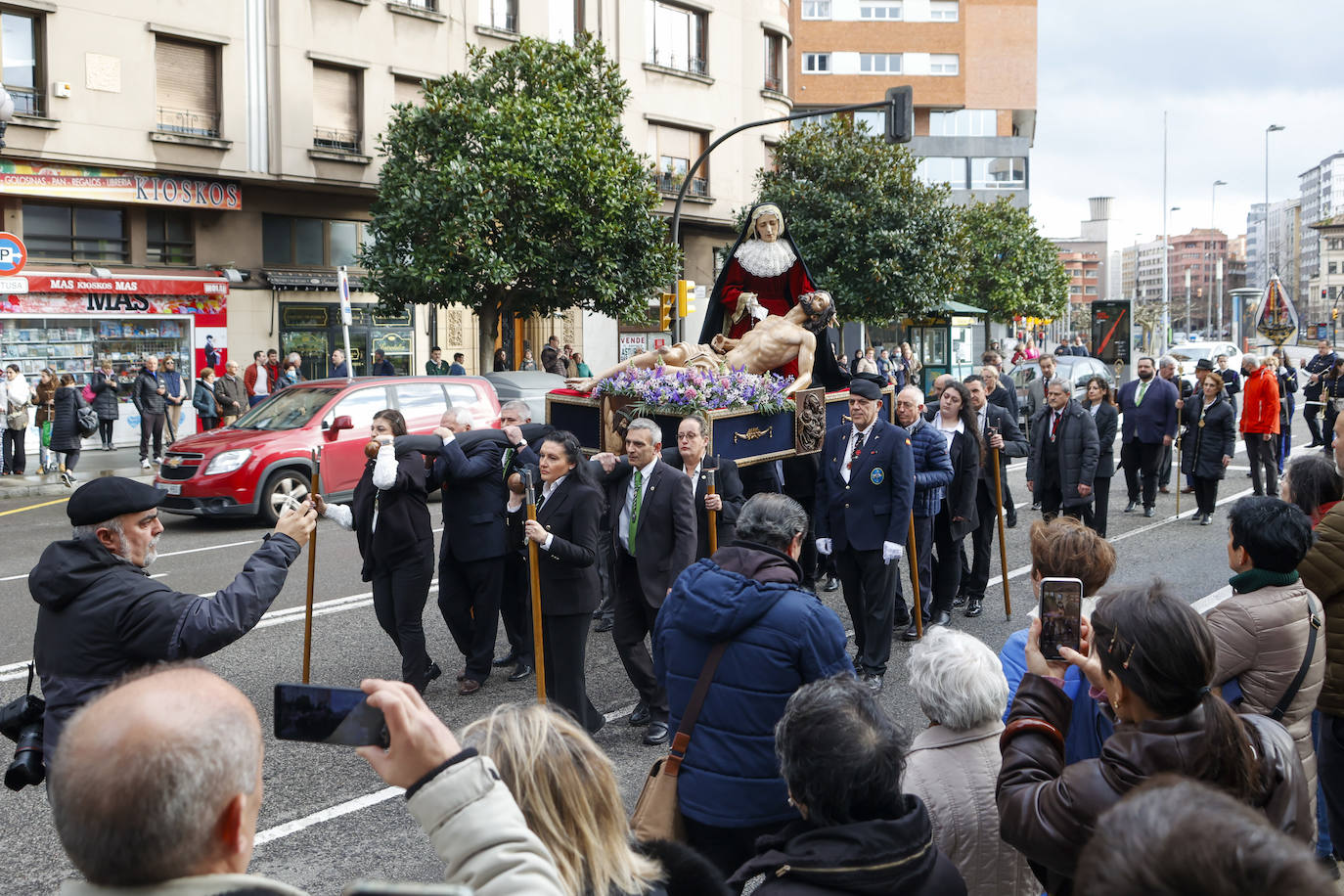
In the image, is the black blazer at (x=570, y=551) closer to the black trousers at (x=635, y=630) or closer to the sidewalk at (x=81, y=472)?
the black trousers at (x=635, y=630)

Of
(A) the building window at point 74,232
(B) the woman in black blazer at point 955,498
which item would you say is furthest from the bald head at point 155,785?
(A) the building window at point 74,232

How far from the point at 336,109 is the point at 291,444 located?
44.8 feet

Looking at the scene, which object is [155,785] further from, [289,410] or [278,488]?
[289,410]

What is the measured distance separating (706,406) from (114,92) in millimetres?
17817

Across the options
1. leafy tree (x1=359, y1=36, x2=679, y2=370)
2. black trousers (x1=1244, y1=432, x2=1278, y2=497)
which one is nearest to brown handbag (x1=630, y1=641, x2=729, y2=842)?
black trousers (x1=1244, y1=432, x2=1278, y2=497)

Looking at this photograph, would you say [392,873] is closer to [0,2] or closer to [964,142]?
[0,2]

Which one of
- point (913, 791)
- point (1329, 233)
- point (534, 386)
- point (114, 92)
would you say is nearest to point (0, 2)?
point (114, 92)

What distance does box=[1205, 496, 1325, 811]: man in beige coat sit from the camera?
3.85 metres

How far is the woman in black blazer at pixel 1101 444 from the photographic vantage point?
455 inches

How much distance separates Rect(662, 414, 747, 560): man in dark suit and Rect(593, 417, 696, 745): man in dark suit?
74cm

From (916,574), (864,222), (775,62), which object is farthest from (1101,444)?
(775,62)

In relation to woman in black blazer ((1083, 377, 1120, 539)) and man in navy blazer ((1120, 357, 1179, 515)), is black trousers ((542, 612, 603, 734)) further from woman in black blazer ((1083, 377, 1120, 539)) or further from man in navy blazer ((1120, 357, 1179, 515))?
man in navy blazer ((1120, 357, 1179, 515))

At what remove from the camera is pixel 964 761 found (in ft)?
10.8

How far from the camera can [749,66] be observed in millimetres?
34188
